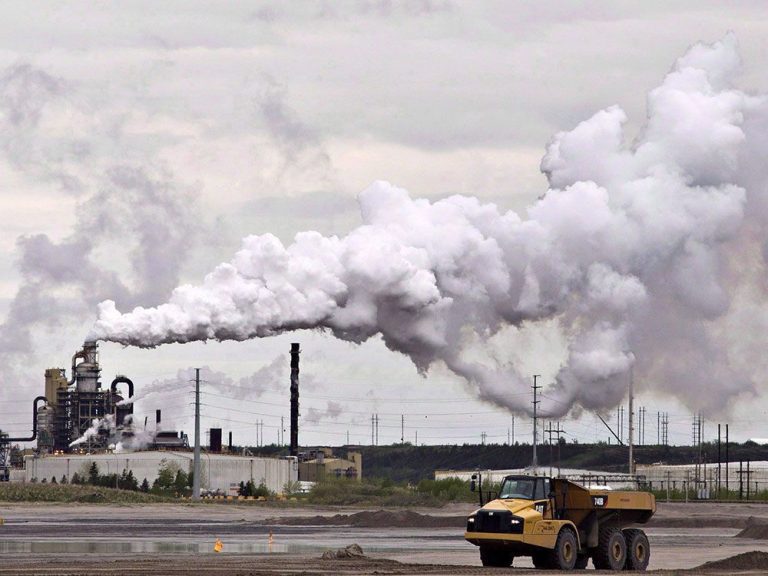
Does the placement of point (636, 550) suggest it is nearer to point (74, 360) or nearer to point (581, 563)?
point (581, 563)

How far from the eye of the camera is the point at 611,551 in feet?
163

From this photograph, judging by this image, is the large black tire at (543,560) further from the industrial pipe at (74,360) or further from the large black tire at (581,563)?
the industrial pipe at (74,360)

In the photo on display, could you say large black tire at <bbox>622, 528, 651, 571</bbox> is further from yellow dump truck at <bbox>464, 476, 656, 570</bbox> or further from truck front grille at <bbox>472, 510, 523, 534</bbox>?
truck front grille at <bbox>472, 510, 523, 534</bbox>

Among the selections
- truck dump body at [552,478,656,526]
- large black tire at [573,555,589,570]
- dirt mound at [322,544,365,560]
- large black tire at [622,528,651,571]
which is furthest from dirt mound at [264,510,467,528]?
truck dump body at [552,478,656,526]

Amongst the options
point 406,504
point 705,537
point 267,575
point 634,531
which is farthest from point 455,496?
point 267,575

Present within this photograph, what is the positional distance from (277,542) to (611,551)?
22047 mm

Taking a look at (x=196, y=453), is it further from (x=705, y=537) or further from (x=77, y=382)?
(x=705, y=537)

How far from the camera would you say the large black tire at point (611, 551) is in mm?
49812

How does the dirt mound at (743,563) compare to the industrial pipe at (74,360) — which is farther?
the industrial pipe at (74,360)

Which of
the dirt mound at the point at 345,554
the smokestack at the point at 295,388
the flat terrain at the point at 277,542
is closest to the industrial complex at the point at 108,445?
the smokestack at the point at 295,388

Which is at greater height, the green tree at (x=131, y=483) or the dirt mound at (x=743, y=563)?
the dirt mound at (x=743, y=563)

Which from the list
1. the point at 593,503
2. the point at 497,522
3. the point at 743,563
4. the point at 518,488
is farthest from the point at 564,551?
the point at 743,563

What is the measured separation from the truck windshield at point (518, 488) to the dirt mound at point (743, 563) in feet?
20.4

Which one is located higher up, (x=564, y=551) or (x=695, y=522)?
(x=564, y=551)
